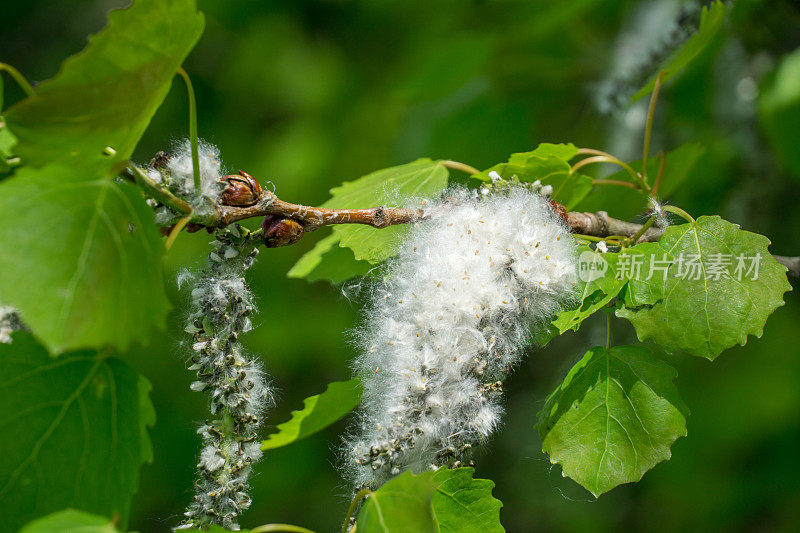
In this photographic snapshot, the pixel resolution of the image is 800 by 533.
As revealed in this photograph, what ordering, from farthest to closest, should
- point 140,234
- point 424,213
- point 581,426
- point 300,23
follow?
point 300,23 → point 424,213 → point 581,426 → point 140,234

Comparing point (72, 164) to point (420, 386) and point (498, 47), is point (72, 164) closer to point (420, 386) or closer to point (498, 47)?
point (420, 386)

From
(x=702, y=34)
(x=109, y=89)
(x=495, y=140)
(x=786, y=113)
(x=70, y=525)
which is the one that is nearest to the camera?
(x=70, y=525)

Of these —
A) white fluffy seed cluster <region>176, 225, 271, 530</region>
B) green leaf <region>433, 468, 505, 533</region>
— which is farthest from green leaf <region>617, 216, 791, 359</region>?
white fluffy seed cluster <region>176, 225, 271, 530</region>

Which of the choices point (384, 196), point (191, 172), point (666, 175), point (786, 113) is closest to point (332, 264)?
point (384, 196)

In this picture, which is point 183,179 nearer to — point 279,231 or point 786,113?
point 279,231

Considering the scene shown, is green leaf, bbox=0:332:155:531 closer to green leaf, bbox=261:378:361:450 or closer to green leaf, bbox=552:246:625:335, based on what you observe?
green leaf, bbox=261:378:361:450

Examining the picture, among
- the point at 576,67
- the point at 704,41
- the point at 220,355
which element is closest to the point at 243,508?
the point at 220,355

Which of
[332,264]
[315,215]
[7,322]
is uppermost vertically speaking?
[315,215]
